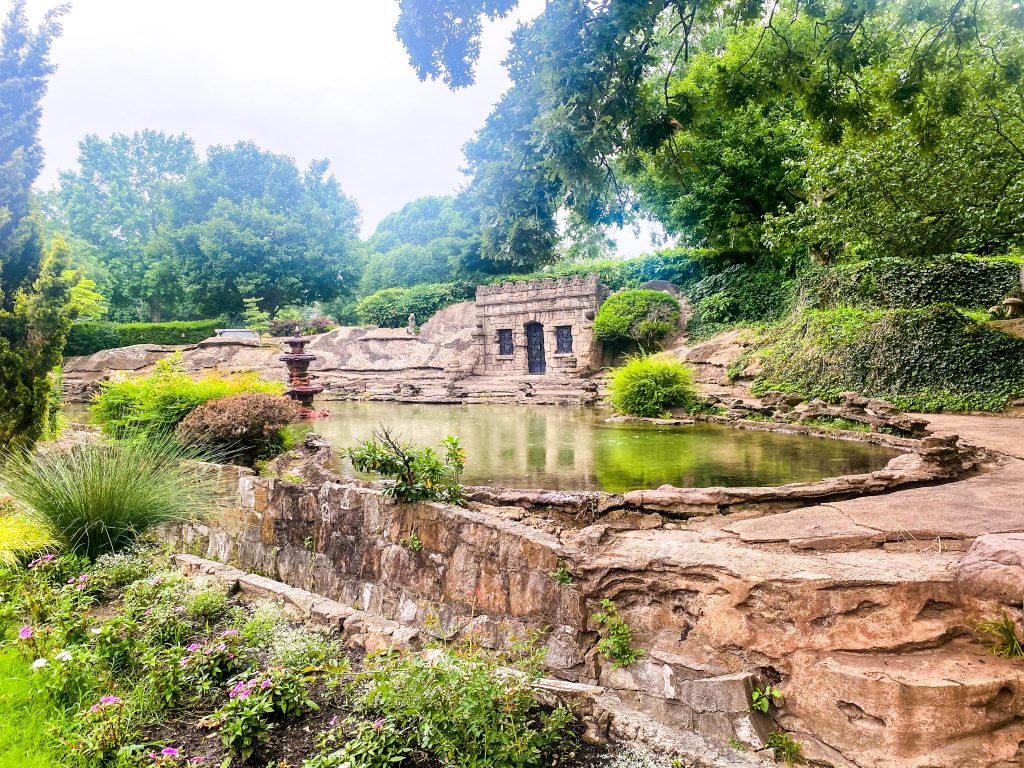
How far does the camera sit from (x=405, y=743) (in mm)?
2037

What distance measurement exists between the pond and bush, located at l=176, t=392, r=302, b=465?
0.93 metres

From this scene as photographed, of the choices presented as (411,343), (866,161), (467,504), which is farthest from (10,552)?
(411,343)

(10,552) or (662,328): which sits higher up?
(662,328)

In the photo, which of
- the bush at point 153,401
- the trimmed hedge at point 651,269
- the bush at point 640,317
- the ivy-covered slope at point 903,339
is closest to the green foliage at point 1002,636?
the bush at point 153,401

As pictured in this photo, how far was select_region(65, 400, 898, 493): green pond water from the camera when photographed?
5762mm

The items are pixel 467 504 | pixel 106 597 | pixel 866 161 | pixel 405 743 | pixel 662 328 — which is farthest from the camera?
pixel 662 328

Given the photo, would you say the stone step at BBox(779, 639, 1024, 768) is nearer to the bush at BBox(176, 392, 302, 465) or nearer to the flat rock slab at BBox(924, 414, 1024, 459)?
the flat rock slab at BBox(924, 414, 1024, 459)

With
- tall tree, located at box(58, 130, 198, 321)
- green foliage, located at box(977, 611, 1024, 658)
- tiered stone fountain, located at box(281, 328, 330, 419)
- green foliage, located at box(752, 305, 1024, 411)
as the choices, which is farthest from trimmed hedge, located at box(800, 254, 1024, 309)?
tall tree, located at box(58, 130, 198, 321)

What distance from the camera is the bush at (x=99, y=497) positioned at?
418 cm

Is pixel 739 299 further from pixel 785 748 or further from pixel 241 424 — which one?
pixel 785 748

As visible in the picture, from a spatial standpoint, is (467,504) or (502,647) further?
(467,504)

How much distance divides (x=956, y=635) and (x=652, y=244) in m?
22.8

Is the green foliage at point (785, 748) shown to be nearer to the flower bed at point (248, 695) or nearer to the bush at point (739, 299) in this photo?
the flower bed at point (248, 695)

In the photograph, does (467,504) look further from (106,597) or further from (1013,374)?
(1013,374)
